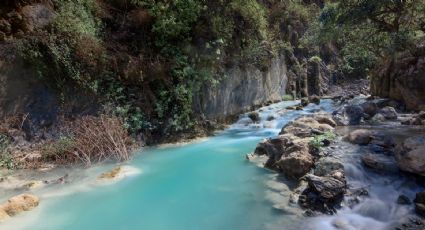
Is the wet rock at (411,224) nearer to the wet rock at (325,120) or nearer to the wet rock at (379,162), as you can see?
the wet rock at (379,162)

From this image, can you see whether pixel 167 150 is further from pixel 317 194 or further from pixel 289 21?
pixel 289 21

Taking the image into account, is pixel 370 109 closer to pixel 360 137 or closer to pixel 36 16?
pixel 360 137

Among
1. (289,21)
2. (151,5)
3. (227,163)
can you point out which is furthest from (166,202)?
(289,21)

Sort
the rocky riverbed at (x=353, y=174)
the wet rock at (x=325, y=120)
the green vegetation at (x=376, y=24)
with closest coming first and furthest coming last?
the rocky riverbed at (x=353, y=174)
the wet rock at (x=325, y=120)
the green vegetation at (x=376, y=24)

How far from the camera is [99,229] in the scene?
5047mm

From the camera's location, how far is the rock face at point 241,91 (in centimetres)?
1180

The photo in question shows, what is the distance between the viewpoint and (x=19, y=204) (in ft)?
18.2

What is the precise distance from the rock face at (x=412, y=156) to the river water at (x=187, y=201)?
29cm

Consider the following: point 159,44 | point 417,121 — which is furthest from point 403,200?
point 159,44

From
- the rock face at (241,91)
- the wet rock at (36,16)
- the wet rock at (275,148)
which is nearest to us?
the wet rock at (275,148)

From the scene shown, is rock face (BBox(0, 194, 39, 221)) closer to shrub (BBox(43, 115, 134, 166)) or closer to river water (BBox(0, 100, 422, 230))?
river water (BBox(0, 100, 422, 230))

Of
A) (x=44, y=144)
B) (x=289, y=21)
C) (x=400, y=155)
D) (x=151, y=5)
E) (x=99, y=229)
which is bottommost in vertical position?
(x=99, y=229)

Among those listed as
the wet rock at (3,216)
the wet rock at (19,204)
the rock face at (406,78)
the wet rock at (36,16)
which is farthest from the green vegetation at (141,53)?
the rock face at (406,78)

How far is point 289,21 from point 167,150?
12.0 m
